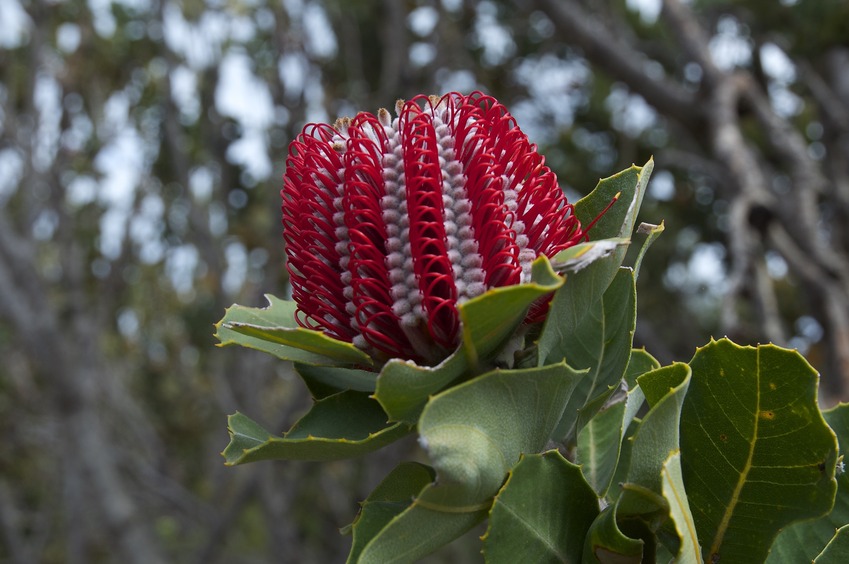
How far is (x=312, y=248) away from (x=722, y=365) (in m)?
0.47

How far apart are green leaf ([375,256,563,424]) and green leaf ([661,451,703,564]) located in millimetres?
199

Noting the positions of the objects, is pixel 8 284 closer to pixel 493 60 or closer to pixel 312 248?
pixel 493 60

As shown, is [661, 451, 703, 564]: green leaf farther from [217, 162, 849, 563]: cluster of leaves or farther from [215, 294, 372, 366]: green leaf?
[215, 294, 372, 366]: green leaf

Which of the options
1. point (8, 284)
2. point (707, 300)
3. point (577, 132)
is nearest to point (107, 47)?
point (8, 284)

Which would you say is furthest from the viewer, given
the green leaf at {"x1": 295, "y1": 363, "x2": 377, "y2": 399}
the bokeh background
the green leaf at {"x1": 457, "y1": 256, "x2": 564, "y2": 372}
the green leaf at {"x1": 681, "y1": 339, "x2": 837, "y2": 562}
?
the bokeh background

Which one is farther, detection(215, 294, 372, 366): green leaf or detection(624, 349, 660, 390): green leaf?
detection(624, 349, 660, 390): green leaf

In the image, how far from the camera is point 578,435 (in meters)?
1.02

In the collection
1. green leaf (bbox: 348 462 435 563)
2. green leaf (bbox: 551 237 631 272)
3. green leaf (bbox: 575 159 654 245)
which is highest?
green leaf (bbox: 575 159 654 245)

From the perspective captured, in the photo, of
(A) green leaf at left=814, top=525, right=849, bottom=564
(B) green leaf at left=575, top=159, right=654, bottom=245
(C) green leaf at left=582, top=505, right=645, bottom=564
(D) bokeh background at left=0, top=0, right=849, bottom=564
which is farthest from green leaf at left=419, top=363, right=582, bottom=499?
(D) bokeh background at left=0, top=0, right=849, bottom=564

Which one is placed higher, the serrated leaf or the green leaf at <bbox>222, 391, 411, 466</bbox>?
the green leaf at <bbox>222, 391, 411, 466</bbox>

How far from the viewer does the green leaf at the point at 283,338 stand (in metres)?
0.92

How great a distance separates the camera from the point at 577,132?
748 cm

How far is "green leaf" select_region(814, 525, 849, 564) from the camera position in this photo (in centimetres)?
97

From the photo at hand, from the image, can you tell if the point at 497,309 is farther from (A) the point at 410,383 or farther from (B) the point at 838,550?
(B) the point at 838,550
